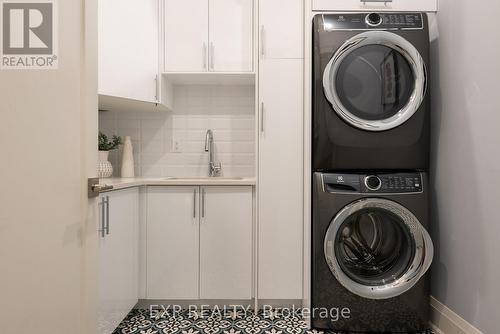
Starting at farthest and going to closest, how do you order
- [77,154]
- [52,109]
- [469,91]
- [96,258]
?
[469,91]
[96,258]
[77,154]
[52,109]

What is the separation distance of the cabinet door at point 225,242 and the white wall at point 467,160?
1132 millimetres

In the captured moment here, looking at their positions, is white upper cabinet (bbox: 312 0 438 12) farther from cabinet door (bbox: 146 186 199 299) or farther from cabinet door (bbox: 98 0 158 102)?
cabinet door (bbox: 146 186 199 299)

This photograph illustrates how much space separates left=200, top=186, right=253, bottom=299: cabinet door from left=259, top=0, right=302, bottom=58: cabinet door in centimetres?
92

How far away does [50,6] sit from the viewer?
0.81m

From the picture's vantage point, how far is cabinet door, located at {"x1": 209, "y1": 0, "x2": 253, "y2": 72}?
7.36 feet

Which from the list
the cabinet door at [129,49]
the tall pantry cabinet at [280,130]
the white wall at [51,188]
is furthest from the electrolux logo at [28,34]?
the tall pantry cabinet at [280,130]

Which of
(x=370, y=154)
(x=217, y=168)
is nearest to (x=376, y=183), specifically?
(x=370, y=154)

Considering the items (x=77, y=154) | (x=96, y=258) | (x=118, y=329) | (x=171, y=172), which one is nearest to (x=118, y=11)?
(x=171, y=172)

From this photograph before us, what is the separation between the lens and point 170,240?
2.07m

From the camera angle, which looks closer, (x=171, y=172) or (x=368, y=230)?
(x=368, y=230)

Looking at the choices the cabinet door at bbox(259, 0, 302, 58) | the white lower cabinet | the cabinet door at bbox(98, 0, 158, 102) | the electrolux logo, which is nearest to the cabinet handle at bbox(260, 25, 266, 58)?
the cabinet door at bbox(259, 0, 302, 58)

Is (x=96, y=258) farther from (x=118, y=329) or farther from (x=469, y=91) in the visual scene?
(x=469, y=91)

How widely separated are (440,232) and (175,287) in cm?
164

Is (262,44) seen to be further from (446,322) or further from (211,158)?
(446,322)
